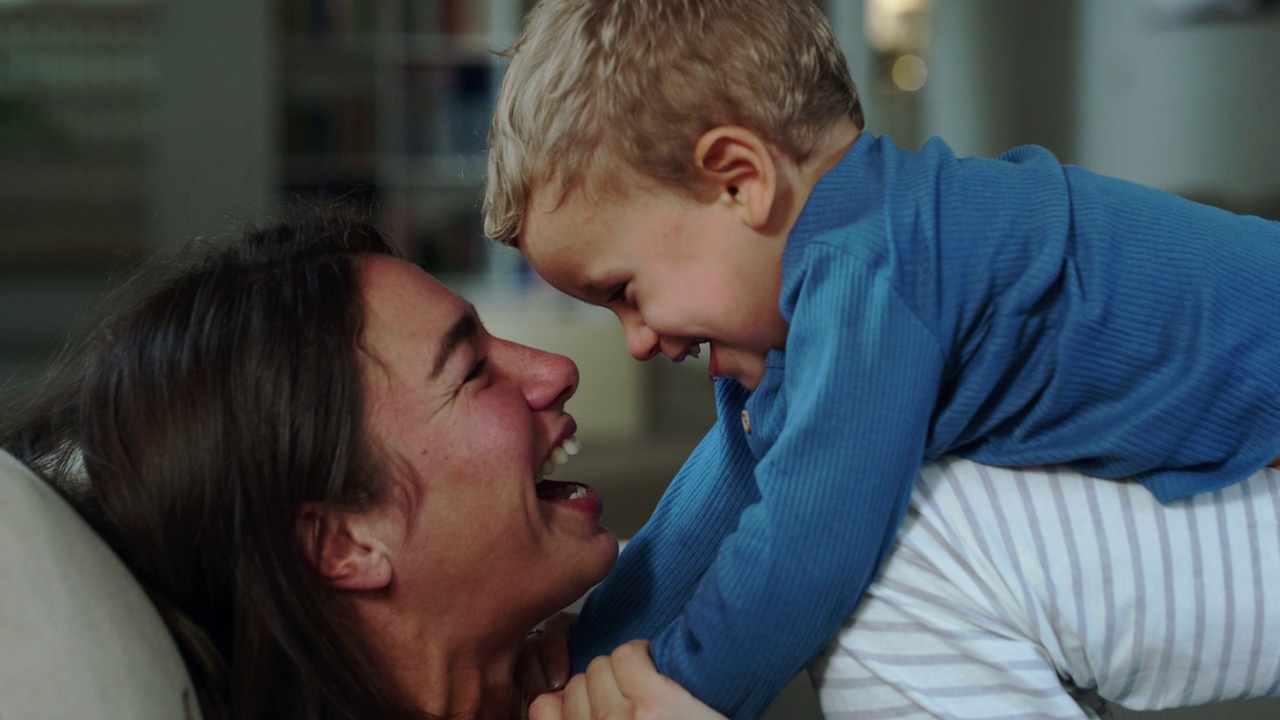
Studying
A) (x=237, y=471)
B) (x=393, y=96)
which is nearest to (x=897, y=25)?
(x=393, y=96)

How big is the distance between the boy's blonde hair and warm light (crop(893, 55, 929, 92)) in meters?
4.96

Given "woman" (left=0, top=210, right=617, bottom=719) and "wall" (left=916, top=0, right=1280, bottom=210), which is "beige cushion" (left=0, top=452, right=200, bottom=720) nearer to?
"woman" (left=0, top=210, right=617, bottom=719)

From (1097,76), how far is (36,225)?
184 inches

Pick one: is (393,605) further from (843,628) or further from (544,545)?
(843,628)

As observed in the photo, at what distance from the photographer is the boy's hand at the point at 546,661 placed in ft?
4.39

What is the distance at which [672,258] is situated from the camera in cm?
110

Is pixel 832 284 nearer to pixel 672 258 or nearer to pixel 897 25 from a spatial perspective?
pixel 672 258

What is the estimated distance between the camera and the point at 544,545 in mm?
1176

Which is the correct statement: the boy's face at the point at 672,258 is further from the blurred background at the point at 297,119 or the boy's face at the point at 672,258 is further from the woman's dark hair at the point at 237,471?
the blurred background at the point at 297,119

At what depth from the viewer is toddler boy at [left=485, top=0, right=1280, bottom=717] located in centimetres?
92

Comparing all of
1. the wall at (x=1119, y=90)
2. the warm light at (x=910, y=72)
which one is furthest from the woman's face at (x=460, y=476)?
the warm light at (x=910, y=72)

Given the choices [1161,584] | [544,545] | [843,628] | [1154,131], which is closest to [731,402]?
[544,545]

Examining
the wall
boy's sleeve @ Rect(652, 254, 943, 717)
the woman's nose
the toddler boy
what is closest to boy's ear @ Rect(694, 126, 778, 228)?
the toddler boy

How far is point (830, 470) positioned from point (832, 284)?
141 mm
